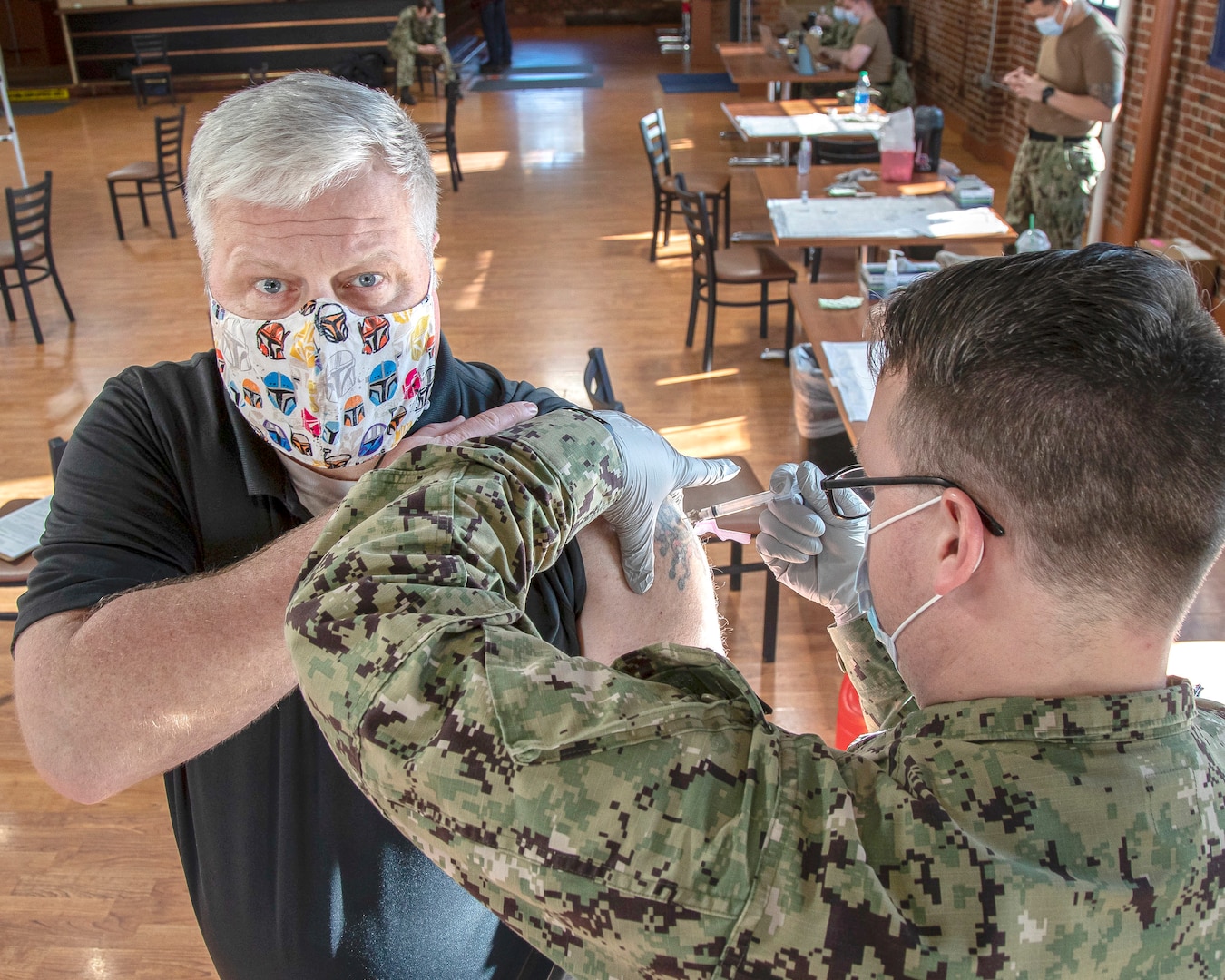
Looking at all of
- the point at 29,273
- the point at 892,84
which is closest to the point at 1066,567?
the point at 29,273

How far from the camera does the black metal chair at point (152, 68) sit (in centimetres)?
1366

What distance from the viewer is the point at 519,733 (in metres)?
0.74

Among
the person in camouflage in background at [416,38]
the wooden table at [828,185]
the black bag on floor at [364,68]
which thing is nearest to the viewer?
the wooden table at [828,185]

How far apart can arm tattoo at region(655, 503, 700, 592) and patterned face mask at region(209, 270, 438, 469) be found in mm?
377

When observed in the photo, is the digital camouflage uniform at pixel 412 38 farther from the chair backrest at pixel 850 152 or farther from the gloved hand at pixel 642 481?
the gloved hand at pixel 642 481

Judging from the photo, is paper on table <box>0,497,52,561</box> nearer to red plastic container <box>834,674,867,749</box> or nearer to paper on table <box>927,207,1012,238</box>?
red plastic container <box>834,674,867,749</box>

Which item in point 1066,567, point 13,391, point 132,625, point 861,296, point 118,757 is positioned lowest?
point 13,391

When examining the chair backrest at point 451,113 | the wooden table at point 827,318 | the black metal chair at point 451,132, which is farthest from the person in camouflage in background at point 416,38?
the wooden table at point 827,318

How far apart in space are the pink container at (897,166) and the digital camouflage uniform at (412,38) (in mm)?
8022

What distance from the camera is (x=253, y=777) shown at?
1.19 meters

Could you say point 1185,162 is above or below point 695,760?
below

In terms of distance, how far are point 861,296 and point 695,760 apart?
337 cm

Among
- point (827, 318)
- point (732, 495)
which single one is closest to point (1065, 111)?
point (827, 318)

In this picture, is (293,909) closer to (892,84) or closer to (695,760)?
(695,760)
